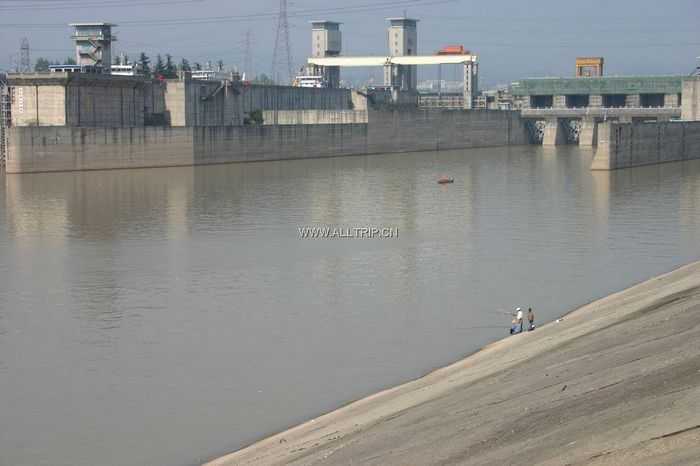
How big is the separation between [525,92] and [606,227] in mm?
58879

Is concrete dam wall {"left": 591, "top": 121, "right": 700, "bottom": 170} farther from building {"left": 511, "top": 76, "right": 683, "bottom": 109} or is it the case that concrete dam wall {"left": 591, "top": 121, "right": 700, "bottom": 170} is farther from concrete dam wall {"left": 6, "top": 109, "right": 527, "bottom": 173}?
building {"left": 511, "top": 76, "right": 683, "bottom": 109}

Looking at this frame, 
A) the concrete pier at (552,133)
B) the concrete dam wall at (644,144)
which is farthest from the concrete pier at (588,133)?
the concrete dam wall at (644,144)

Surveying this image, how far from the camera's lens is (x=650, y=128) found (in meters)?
53.2

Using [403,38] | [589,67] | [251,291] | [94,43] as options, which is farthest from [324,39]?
[251,291]

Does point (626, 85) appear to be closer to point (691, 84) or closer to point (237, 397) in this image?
point (691, 84)

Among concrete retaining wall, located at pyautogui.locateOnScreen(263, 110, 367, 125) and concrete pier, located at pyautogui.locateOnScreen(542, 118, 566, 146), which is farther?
concrete pier, located at pyautogui.locateOnScreen(542, 118, 566, 146)

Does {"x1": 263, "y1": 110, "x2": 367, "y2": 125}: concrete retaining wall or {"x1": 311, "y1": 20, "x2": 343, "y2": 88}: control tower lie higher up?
{"x1": 311, "y1": 20, "x2": 343, "y2": 88}: control tower

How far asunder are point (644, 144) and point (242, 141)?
19.1 m

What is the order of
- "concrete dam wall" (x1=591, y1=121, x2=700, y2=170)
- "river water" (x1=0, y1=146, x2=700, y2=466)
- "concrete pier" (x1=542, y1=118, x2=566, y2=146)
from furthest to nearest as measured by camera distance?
"concrete pier" (x1=542, y1=118, x2=566, y2=146) → "concrete dam wall" (x1=591, y1=121, x2=700, y2=170) → "river water" (x1=0, y1=146, x2=700, y2=466)

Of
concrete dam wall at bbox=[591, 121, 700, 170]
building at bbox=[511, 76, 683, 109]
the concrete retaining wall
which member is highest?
building at bbox=[511, 76, 683, 109]

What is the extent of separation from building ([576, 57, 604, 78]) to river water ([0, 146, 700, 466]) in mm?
59483

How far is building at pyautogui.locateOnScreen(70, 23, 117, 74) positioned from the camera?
54.0 metres

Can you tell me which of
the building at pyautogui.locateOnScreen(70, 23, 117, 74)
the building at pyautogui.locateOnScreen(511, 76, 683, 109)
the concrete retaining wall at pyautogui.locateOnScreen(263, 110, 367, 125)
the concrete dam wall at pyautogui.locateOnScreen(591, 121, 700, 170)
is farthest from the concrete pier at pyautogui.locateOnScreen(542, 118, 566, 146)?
the building at pyautogui.locateOnScreen(70, 23, 117, 74)

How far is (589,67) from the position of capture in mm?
98062
